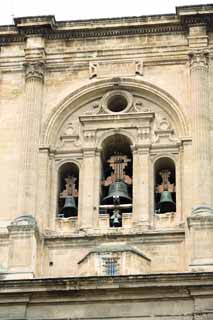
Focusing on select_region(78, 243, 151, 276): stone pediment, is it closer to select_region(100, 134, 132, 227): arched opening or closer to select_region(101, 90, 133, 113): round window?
select_region(100, 134, 132, 227): arched opening

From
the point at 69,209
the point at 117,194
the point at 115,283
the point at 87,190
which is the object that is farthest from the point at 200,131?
the point at 115,283

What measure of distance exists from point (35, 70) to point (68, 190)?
3.13 m

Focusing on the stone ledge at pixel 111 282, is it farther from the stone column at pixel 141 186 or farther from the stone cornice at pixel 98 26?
the stone cornice at pixel 98 26

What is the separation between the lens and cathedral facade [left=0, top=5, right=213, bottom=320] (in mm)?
26781

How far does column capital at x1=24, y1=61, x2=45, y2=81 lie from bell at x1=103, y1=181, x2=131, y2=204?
3354mm

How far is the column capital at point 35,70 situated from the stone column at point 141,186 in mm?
3091

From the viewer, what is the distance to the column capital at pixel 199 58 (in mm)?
30266

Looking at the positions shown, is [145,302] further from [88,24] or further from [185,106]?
[88,24]

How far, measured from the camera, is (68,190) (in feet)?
97.9

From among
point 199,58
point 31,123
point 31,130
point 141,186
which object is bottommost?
point 141,186

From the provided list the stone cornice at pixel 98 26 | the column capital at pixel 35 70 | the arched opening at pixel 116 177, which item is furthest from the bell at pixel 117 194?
the stone cornice at pixel 98 26

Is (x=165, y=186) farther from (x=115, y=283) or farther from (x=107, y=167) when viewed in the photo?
(x=115, y=283)

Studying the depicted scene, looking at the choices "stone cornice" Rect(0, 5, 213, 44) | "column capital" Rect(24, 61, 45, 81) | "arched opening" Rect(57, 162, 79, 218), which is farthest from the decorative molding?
"arched opening" Rect(57, 162, 79, 218)

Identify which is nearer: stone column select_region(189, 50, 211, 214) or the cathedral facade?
the cathedral facade
